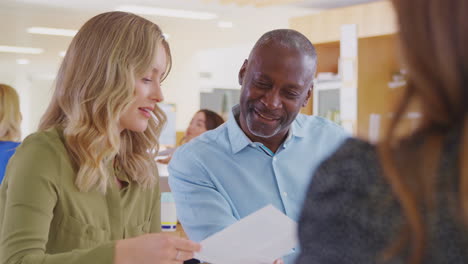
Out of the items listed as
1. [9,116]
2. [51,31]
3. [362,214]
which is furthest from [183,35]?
[362,214]

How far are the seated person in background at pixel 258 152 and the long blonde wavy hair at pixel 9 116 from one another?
2.36 meters

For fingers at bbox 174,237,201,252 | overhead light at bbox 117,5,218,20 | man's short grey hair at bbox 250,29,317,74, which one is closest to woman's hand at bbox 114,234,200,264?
fingers at bbox 174,237,201,252

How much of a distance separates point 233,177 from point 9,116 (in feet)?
8.61

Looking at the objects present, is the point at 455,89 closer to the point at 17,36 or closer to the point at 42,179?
the point at 42,179

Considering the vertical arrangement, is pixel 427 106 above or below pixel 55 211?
above

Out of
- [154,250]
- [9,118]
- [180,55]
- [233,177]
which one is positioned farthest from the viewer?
[180,55]

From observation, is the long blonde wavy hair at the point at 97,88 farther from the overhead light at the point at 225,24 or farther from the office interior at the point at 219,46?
the overhead light at the point at 225,24

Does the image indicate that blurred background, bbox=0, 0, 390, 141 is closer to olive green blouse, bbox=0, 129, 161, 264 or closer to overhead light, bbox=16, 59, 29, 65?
overhead light, bbox=16, 59, 29, 65

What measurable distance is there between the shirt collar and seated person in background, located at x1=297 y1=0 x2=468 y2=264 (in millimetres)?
1223

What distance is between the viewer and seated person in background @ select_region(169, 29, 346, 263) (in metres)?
1.74

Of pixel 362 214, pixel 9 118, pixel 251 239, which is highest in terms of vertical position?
pixel 362 214

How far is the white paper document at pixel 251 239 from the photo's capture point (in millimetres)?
1150

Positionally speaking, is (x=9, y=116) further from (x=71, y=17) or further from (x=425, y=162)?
(x=71, y=17)

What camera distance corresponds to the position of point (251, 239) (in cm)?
118
